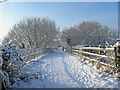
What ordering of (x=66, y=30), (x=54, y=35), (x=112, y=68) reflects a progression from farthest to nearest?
(x=66, y=30) → (x=54, y=35) → (x=112, y=68)

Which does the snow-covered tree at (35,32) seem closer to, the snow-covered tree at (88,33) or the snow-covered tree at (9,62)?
the snow-covered tree at (88,33)

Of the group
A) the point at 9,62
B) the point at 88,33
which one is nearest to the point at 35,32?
the point at 88,33

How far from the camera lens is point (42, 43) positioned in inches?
2315

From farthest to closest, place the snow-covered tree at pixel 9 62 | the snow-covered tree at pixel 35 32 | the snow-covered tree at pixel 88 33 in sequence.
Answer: the snow-covered tree at pixel 88 33 → the snow-covered tree at pixel 35 32 → the snow-covered tree at pixel 9 62

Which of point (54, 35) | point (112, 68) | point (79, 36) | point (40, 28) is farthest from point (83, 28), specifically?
point (112, 68)

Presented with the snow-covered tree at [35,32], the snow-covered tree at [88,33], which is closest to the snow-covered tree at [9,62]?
the snow-covered tree at [35,32]

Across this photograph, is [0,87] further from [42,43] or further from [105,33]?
[105,33]

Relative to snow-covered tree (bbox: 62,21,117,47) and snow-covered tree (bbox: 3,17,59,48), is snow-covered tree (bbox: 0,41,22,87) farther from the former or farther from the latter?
snow-covered tree (bbox: 62,21,117,47)

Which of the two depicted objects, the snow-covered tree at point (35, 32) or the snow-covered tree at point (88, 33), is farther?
the snow-covered tree at point (88, 33)

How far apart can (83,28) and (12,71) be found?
269ft

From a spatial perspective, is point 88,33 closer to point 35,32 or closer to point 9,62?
point 35,32

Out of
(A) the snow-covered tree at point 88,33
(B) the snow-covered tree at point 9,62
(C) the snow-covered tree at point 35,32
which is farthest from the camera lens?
(A) the snow-covered tree at point 88,33

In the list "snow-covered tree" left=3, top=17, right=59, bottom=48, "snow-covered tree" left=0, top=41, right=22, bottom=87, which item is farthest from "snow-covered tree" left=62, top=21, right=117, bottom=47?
"snow-covered tree" left=0, top=41, right=22, bottom=87

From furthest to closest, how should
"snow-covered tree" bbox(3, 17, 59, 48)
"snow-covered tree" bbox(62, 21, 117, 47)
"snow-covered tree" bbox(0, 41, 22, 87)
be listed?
"snow-covered tree" bbox(62, 21, 117, 47), "snow-covered tree" bbox(3, 17, 59, 48), "snow-covered tree" bbox(0, 41, 22, 87)
